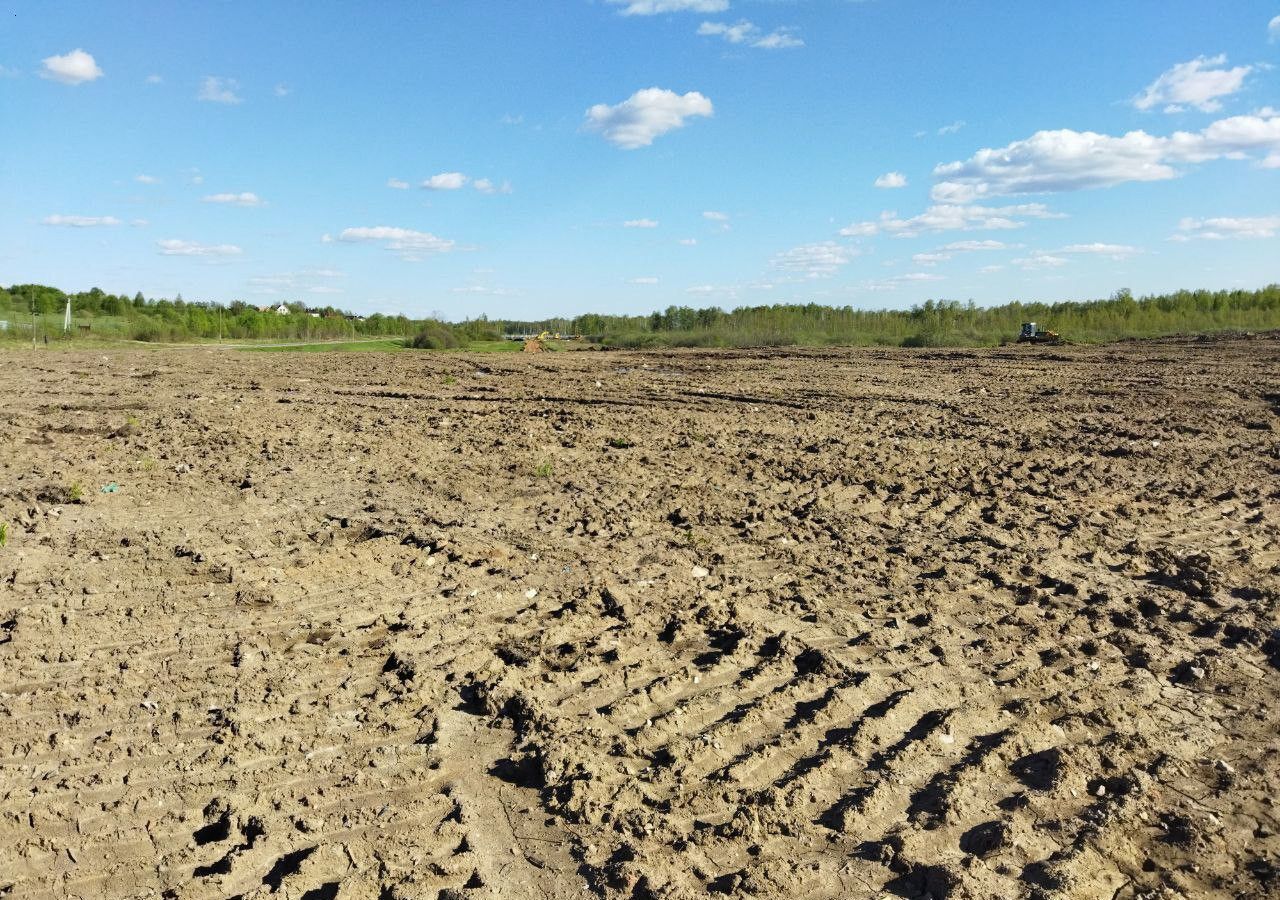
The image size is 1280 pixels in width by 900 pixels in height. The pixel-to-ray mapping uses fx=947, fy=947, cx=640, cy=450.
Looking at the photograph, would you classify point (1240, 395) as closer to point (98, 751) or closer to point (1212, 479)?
point (1212, 479)

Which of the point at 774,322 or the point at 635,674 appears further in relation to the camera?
the point at 774,322

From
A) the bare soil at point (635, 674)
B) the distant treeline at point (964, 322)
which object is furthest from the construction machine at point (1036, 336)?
the bare soil at point (635, 674)

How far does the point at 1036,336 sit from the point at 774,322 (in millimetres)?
14711

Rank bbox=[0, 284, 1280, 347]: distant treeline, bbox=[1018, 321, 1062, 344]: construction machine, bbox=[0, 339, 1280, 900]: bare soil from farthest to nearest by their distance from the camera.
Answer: bbox=[0, 284, 1280, 347]: distant treeline → bbox=[1018, 321, 1062, 344]: construction machine → bbox=[0, 339, 1280, 900]: bare soil

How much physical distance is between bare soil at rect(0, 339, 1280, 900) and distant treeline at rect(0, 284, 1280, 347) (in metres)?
31.7

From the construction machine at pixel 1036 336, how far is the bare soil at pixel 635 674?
28146 millimetres

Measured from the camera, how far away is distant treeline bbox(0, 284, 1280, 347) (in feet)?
132

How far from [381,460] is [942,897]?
7.88 m

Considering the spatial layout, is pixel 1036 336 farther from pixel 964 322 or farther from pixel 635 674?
pixel 635 674

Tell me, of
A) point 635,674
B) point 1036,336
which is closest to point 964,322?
point 1036,336

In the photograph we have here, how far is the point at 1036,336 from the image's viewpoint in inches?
1476

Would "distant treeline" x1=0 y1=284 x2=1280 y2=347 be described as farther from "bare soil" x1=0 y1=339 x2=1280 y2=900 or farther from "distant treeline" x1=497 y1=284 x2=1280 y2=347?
"bare soil" x1=0 y1=339 x2=1280 y2=900

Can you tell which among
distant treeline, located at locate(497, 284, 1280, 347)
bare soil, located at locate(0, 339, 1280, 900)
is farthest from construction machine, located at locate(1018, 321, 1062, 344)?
bare soil, located at locate(0, 339, 1280, 900)

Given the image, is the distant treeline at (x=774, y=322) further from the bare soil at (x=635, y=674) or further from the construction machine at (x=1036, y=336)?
the bare soil at (x=635, y=674)
